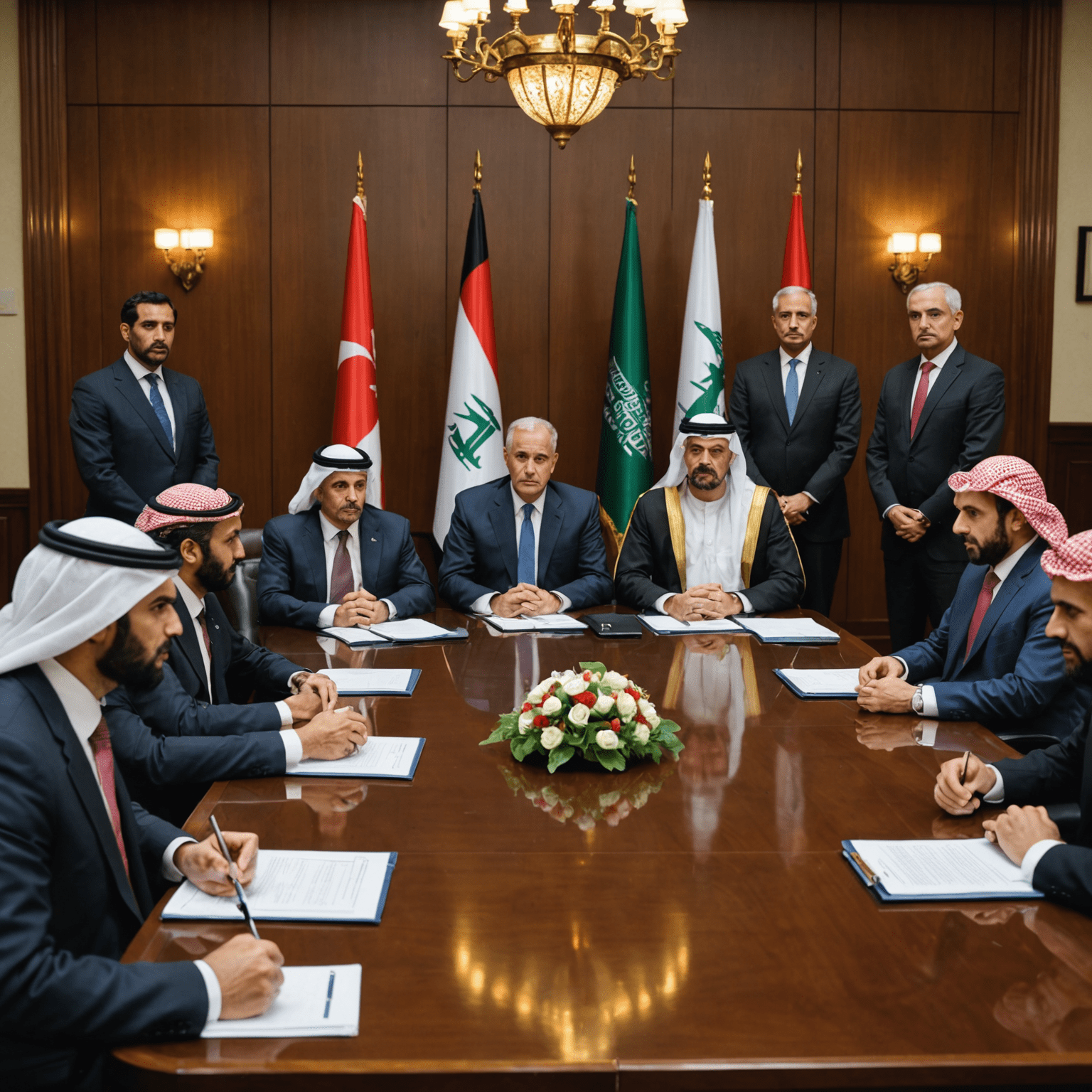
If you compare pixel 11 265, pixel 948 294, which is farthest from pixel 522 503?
pixel 11 265

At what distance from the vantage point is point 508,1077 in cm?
131

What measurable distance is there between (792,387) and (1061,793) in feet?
11.2

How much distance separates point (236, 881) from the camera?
1.74 meters

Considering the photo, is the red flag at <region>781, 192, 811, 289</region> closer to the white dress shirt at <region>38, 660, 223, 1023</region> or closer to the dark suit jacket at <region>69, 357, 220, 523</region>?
the dark suit jacket at <region>69, 357, 220, 523</region>

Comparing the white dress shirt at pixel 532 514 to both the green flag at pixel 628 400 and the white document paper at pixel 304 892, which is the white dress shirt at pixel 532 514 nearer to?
the green flag at pixel 628 400

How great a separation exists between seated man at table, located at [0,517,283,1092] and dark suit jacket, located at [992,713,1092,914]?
117cm

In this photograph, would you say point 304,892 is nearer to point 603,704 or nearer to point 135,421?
point 603,704

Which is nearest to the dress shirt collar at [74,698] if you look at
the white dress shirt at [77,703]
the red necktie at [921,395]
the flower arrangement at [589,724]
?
the white dress shirt at [77,703]

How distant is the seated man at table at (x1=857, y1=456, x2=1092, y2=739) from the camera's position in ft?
9.01

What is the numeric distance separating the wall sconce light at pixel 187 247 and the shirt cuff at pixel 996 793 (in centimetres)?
546

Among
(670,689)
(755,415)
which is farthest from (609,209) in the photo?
(670,689)

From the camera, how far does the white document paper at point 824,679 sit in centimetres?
294

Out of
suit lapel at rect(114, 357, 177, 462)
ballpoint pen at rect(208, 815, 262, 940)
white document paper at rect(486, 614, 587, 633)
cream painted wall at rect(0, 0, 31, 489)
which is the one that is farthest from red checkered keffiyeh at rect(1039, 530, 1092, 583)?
cream painted wall at rect(0, 0, 31, 489)

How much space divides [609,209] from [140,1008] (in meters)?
5.79
